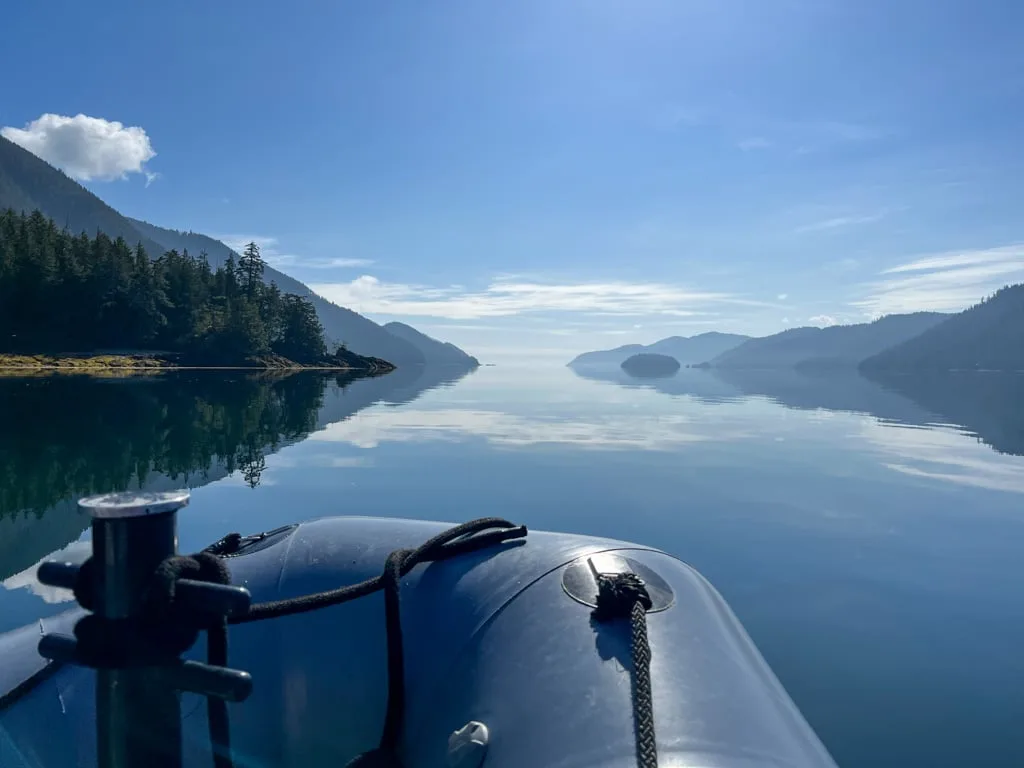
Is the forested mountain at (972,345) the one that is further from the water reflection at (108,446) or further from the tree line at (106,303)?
the water reflection at (108,446)

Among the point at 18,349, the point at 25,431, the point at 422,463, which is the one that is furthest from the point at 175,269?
the point at 422,463

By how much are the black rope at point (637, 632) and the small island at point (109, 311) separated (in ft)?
189

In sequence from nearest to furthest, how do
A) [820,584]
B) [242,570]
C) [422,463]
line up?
[242,570], [820,584], [422,463]

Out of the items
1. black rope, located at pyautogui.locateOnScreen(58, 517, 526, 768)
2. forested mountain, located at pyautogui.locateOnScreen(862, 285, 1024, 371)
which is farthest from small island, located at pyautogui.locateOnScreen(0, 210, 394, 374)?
forested mountain, located at pyautogui.locateOnScreen(862, 285, 1024, 371)

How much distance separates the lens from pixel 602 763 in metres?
1.62

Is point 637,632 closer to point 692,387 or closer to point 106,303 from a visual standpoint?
point 692,387

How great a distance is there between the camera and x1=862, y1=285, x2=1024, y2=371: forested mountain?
518 ft

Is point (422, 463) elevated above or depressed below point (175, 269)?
below

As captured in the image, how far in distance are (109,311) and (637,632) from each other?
7096 centimetres

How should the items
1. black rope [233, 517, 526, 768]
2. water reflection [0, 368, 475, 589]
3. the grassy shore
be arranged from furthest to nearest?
the grassy shore, water reflection [0, 368, 475, 589], black rope [233, 517, 526, 768]

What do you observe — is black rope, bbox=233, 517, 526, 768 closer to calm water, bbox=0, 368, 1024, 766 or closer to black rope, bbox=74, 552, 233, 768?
black rope, bbox=74, 552, 233, 768

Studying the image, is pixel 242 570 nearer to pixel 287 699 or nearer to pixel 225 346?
pixel 287 699

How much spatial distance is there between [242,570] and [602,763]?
187 cm

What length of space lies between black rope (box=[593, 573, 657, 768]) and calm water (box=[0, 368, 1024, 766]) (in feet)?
4.63
